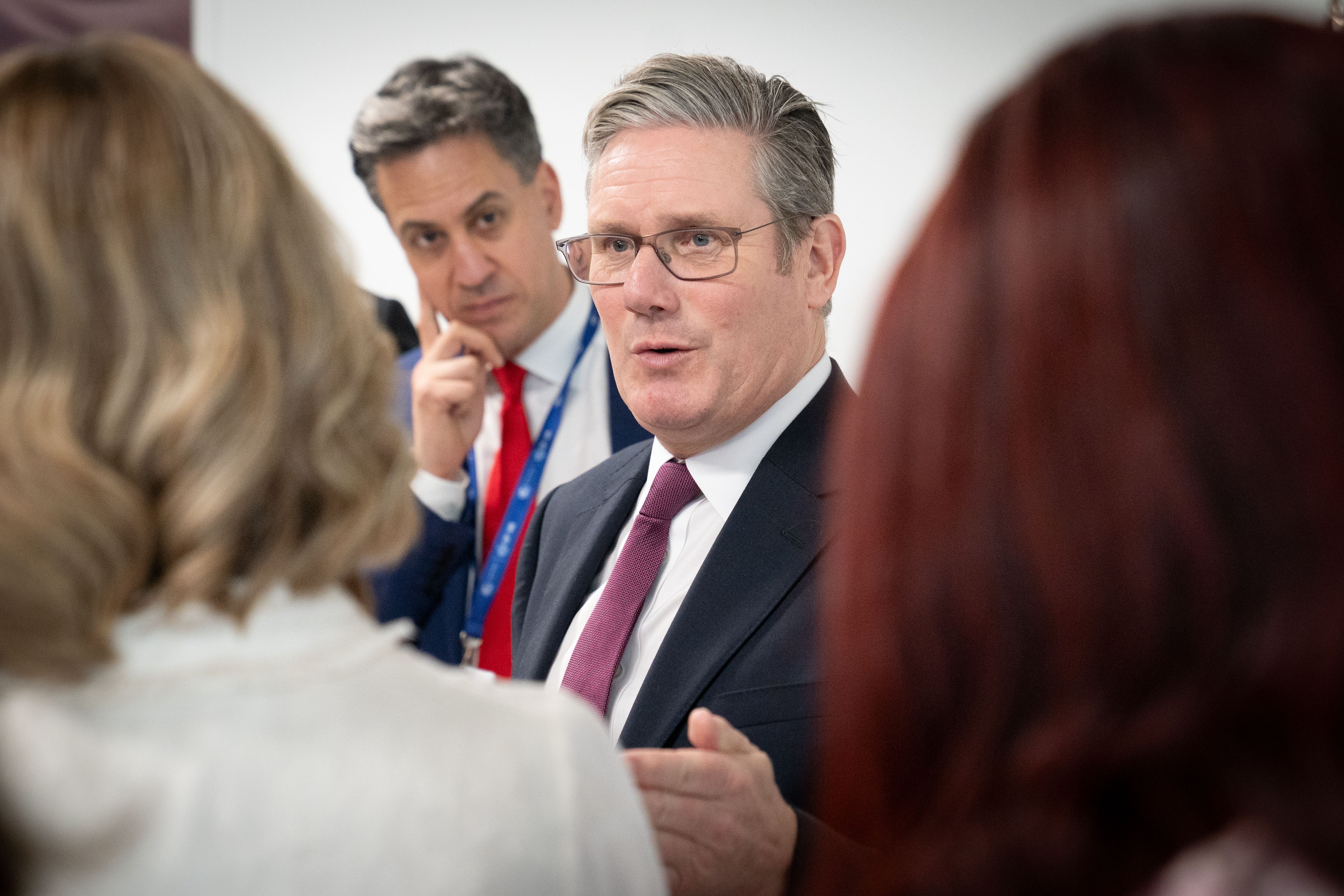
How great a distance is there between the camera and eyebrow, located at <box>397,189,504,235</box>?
107 inches

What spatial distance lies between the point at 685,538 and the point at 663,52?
71.1 inches

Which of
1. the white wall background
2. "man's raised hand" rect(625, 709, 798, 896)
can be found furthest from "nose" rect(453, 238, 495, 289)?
"man's raised hand" rect(625, 709, 798, 896)

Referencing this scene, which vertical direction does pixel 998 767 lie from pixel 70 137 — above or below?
below

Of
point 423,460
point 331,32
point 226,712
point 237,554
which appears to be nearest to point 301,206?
point 237,554

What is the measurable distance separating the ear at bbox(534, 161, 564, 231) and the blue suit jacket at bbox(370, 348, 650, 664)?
0.61 metres

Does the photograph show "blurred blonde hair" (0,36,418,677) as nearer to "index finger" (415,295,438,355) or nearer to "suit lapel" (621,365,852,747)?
"suit lapel" (621,365,852,747)

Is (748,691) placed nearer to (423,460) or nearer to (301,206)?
(301,206)

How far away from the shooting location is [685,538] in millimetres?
1764

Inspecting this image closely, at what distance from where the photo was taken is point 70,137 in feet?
2.43

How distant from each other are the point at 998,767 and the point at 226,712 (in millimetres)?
509

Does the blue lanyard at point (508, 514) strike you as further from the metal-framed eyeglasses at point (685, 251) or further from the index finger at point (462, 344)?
the metal-framed eyeglasses at point (685, 251)

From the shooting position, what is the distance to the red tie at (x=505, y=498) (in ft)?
7.70

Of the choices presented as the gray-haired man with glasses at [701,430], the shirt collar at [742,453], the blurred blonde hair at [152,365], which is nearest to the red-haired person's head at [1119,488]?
the blurred blonde hair at [152,365]

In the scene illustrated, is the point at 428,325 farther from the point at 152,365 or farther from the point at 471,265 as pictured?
the point at 152,365
